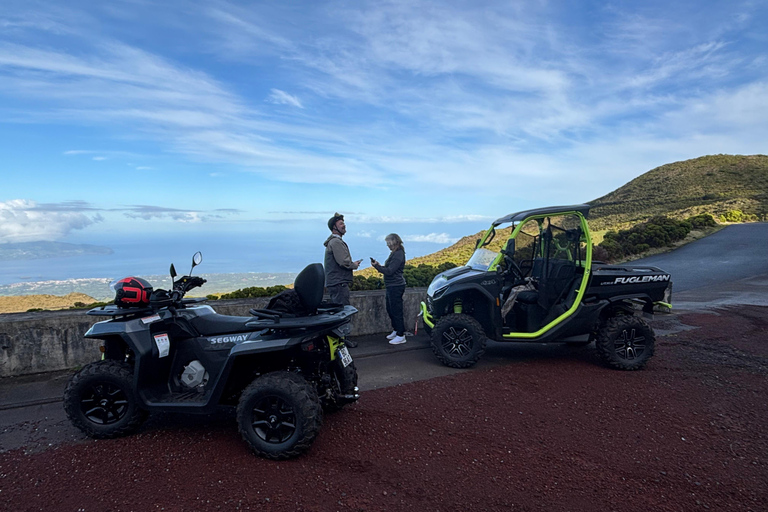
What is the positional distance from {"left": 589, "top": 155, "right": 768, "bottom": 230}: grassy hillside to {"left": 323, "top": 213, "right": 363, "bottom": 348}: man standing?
39.4 meters

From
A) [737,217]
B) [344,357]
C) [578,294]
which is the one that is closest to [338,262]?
[344,357]

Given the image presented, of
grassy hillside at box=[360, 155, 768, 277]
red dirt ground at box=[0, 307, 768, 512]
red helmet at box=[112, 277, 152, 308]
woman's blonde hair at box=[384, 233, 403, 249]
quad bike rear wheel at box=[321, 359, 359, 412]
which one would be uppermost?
grassy hillside at box=[360, 155, 768, 277]

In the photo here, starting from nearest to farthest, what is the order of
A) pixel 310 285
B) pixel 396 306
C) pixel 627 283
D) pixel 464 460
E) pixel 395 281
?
1. pixel 464 460
2. pixel 310 285
3. pixel 627 283
4. pixel 395 281
5. pixel 396 306

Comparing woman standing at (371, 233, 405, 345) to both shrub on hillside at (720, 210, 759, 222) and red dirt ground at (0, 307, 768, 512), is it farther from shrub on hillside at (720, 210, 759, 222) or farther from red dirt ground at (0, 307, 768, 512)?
shrub on hillside at (720, 210, 759, 222)

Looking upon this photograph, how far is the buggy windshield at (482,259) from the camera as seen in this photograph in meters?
7.26

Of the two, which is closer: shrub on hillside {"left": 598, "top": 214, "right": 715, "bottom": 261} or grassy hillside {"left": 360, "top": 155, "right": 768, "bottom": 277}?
shrub on hillside {"left": 598, "top": 214, "right": 715, "bottom": 261}

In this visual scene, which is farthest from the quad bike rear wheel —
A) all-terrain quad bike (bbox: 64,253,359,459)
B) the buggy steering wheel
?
the buggy steering wheel

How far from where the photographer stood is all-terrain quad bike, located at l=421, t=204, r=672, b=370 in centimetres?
666

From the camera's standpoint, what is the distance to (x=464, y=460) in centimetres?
407

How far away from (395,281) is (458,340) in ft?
5.86

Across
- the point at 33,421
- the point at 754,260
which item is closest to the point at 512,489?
the point at 33,421

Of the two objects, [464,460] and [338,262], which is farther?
[338,262]

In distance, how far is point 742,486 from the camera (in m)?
3.71

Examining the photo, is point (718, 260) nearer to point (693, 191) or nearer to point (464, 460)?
point (464, 460)
